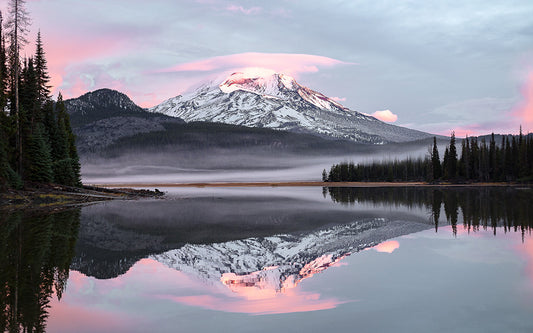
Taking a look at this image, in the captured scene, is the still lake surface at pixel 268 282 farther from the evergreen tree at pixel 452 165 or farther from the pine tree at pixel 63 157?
the evergreen tree at pixel 452 165

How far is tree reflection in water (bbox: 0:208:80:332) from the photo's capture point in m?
9.57

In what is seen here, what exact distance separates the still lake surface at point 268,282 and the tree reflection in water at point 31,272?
0.13 feet

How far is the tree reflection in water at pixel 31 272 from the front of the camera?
9.57m

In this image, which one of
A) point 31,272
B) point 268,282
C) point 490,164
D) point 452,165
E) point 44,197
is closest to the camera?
point 268,282

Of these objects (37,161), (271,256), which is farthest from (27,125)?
(271,256)

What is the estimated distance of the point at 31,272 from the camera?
550 inches

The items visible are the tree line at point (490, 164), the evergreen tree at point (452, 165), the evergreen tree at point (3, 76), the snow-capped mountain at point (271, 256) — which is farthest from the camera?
the evergreen tree at point (452, 165)

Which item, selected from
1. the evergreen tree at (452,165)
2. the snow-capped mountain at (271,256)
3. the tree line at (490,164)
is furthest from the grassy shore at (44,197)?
the evergreen tree at (452,165)

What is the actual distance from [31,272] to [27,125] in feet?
188

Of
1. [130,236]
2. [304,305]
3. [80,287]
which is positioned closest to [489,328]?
[304,305]

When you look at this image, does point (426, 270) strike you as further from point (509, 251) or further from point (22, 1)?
point (22, 1)

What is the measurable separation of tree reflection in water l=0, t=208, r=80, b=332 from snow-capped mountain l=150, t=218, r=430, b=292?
149 inches

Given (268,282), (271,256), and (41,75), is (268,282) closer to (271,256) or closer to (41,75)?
(271,256)

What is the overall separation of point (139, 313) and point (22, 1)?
5879 cm
